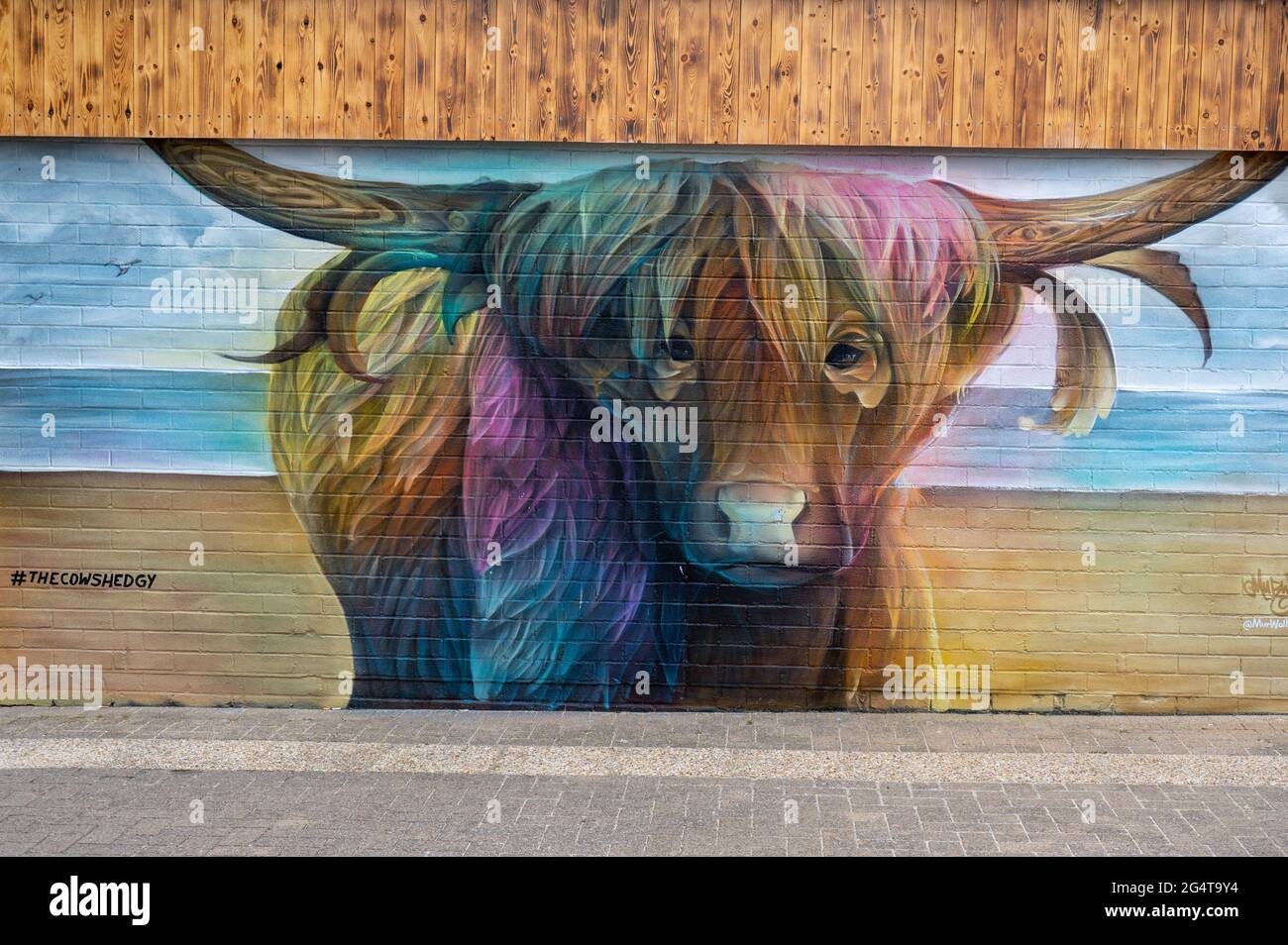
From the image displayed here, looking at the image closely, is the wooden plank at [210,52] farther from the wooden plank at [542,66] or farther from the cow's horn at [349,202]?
the wooden plank at [542,66]

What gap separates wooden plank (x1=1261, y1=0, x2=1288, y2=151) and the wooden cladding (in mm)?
13

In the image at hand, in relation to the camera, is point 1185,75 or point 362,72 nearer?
point 1185,75

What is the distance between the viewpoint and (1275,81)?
317 inches

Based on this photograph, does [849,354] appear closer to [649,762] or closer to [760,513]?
[760,513]

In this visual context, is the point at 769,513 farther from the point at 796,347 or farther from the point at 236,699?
the point at 236,699

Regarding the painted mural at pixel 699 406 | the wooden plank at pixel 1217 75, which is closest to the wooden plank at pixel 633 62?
the painted mural at pixel 699 406

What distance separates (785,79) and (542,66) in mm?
1434

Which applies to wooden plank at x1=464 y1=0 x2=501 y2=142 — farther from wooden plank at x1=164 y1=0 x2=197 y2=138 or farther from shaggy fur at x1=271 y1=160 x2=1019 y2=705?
wooden plank at x1=164 y1=0 x2=197 y2=138

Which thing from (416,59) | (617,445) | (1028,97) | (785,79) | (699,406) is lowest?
(617,445)

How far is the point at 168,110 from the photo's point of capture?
27.1ft

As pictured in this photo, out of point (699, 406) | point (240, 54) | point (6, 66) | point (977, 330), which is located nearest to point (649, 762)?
point (699, 406)

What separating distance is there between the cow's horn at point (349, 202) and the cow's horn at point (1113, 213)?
9.32 feet

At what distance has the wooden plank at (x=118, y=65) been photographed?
8250 mm
